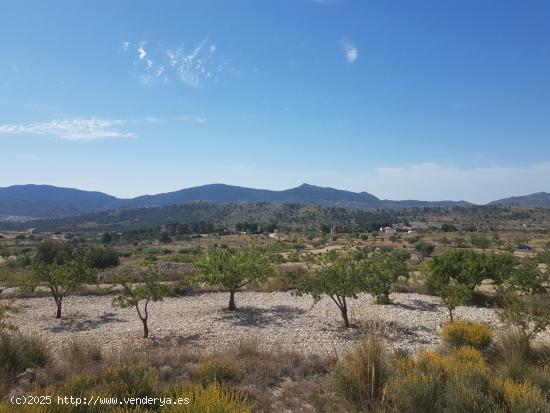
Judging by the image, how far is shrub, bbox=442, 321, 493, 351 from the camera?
1141 cm

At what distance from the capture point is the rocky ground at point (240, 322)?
14.2 meters

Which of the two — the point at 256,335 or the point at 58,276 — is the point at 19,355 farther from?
the point at 58,276

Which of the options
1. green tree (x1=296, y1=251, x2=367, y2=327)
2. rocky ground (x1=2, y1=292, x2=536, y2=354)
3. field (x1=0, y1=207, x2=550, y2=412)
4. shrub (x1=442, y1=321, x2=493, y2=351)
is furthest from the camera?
green tree (x1=296, y1=251, x2=367, y2=327)

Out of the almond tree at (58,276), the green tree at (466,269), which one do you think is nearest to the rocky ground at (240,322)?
the almond tree at (58,276)

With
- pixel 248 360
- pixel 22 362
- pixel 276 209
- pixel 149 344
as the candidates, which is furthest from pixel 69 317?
pixel 276 209

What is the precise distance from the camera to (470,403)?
5566 mm

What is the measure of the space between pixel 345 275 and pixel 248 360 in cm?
751

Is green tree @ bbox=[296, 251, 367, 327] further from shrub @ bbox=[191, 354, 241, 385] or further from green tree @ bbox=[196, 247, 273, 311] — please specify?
shrub @ bbox=[191, 354, 241, 385]

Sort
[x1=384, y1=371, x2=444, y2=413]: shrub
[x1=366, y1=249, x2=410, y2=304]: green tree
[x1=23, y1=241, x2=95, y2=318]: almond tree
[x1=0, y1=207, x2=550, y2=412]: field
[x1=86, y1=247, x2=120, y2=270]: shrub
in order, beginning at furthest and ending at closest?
1. [x1=86, y1=247, x2=120, y2=270]: shrub
2. [x1=23, y1=241, x2=95, y2=318]: almond tree
3. [x1=366, y1=249, x2=410, y2=304]: green tree
4. [x1=0, y1=207, x2=550, y2=412]: field
5. [x1=384, y1=371, x2=444, y2=413]: shrub

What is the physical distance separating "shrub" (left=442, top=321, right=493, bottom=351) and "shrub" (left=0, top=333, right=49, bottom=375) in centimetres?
1078

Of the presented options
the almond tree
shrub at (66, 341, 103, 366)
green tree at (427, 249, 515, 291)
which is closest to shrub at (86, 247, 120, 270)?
the almond tree

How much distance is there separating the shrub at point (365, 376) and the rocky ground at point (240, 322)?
444 centimetres

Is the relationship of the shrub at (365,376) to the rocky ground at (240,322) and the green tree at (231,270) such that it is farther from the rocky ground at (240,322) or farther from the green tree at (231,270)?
→ the green tree at (231,270)

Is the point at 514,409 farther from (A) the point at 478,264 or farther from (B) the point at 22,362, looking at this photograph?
(A) the point at 478,264
